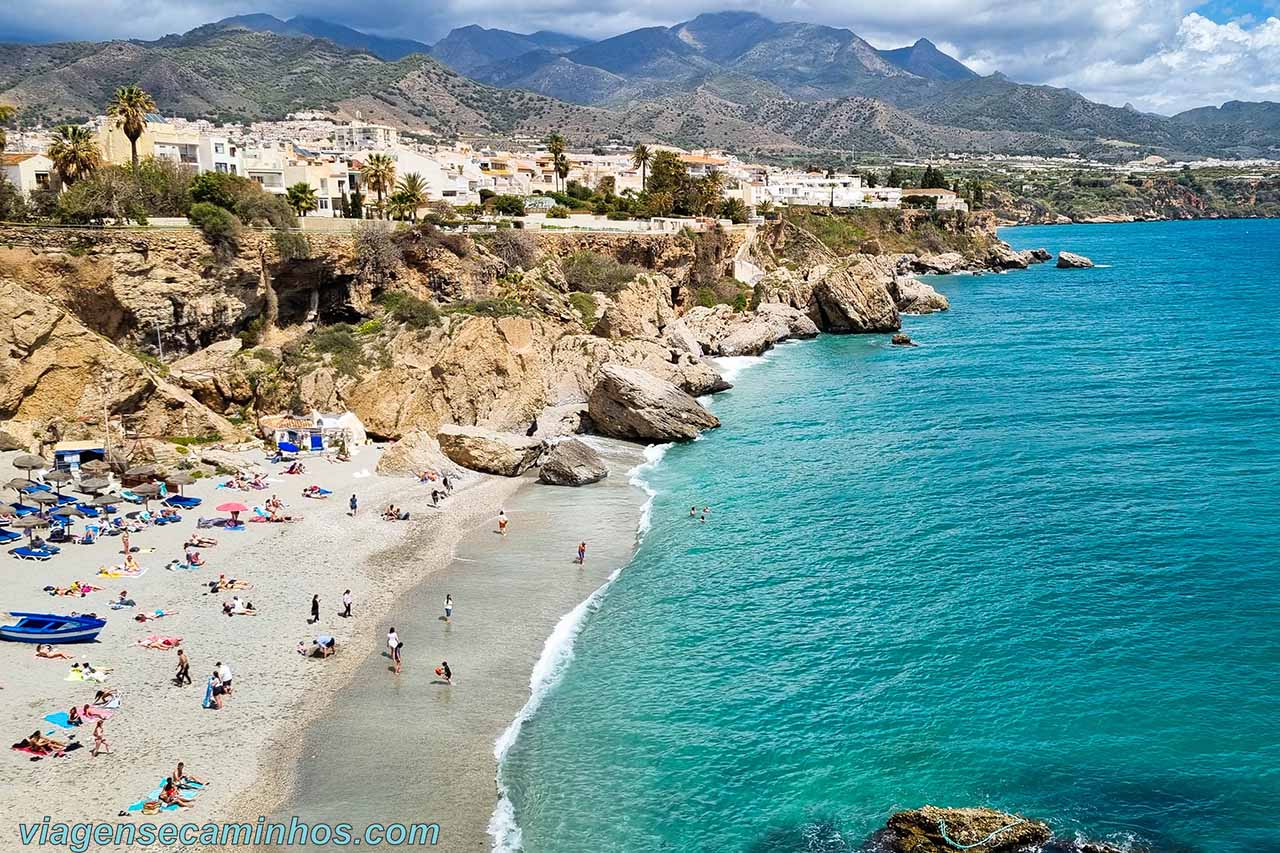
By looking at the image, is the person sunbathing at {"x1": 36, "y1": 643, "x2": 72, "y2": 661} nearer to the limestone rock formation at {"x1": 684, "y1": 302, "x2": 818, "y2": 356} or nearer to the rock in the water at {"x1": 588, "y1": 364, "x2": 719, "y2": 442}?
the rock in the water at {"x1": 588, "y1": 364, "x2": 719, "y2": 442}

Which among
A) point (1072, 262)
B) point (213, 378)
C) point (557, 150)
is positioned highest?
point (557, 150)

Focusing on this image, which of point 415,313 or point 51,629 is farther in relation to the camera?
point 415,313

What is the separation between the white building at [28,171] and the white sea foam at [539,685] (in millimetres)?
45198

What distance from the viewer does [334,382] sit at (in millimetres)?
44469

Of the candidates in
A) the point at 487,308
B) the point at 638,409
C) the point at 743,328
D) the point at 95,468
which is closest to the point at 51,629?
the point at 95,468

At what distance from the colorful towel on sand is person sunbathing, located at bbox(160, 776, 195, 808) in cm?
5

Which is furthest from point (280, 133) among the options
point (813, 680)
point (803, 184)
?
point (813, 680)

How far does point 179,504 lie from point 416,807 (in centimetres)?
2080

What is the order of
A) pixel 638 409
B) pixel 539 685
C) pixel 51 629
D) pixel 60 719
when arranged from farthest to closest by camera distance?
pixel 638 409, pixel 51 629, pixel 539 685, pixel 60 719

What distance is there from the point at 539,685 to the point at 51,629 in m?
12.4

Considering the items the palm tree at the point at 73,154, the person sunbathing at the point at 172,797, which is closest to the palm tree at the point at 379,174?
the palm tree at the point at 73,154

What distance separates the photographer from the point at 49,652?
76.4ft

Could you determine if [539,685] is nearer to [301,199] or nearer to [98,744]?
[98,744]

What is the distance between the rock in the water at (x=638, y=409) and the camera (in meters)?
45.3
